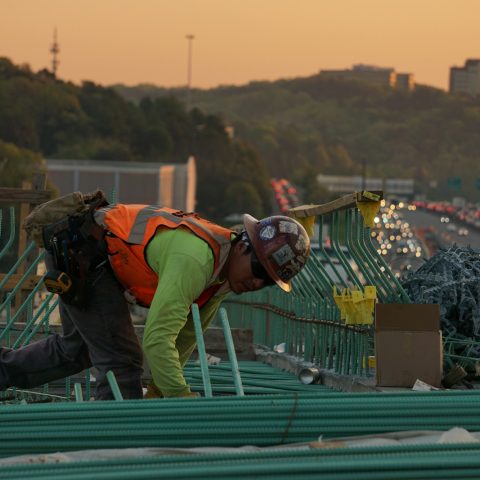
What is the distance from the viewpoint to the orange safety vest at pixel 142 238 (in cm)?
743

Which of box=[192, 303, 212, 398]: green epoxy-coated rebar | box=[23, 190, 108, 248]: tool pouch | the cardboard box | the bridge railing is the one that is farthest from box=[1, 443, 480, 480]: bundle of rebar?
the bridge railing

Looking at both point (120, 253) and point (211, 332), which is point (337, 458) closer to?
point (120, 253)

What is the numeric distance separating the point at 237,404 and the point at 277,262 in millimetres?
941

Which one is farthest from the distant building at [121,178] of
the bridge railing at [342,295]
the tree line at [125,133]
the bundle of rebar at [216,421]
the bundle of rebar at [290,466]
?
the bundle of rebar at [290,466]

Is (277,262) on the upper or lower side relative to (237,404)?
upper

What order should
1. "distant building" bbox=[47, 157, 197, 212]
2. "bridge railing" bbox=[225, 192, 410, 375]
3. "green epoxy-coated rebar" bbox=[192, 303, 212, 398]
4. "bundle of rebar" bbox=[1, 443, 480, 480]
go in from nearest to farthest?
"bundle of rebar" bbox=[1, 443, 480, 480]
"green epoxy-coated rebar" bbox=[192, 303, 212, 398]
"bridge railing" bbox=[225, 192, 410, 375]
"distant building" bbox=[47, 157, 197, 212]

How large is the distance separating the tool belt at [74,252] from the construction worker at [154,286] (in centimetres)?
2

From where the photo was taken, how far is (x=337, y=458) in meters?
5.96

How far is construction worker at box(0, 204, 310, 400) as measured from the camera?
23.6 ft

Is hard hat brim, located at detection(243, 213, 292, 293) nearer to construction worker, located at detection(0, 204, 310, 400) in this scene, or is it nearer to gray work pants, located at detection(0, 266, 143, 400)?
construction worker, located at detection(0, 204, 310, 400)

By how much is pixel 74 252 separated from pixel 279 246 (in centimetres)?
109

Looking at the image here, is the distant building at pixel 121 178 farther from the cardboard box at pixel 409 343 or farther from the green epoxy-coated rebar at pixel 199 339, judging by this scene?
the green epoxy-coated rebar at pixel 199 339

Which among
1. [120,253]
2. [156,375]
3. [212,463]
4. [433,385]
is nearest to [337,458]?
[212,463]

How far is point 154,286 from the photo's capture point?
25.2 ft
